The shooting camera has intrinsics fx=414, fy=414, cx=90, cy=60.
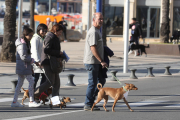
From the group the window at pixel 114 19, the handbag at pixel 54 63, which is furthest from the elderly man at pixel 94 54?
the window at pixel 114 19

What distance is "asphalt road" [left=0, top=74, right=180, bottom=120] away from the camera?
7684mm

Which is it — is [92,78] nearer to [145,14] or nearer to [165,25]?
[165,25]

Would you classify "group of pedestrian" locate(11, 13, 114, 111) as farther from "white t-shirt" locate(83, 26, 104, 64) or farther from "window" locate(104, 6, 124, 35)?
"window" locate(104, 6, 124, 35)

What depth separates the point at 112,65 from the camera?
17.7 m

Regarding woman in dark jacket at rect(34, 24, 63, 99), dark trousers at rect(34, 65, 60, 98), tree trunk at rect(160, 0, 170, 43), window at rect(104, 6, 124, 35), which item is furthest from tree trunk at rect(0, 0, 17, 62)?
window at rect(104, 6, 124, 35)

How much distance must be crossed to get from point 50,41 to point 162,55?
15661mm

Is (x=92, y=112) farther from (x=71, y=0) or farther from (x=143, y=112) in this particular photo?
(x=71, y=0)

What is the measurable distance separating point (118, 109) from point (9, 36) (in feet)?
32.8

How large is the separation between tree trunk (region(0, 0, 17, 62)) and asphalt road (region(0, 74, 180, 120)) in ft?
20.7

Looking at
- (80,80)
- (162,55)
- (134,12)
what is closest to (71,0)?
(134,12)

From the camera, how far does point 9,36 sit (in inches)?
688

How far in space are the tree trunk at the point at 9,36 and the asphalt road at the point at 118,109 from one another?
20.7 feet

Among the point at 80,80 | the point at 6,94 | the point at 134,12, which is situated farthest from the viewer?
the point at 134,12

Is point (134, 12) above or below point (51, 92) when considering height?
above
